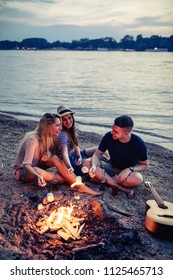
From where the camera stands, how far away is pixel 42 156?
14.4ft

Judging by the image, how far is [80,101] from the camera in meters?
15.7

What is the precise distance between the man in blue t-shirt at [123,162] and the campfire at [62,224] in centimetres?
82

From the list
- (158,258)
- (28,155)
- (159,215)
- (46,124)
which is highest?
(46,124)

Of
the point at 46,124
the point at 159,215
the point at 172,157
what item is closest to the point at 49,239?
the point at 159,215

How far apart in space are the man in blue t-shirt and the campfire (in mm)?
824

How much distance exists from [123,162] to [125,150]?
22 centimetres

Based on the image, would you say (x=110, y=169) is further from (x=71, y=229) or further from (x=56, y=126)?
Answer: (x=71, y=229)

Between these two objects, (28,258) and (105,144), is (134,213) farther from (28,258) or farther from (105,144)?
(28,258)

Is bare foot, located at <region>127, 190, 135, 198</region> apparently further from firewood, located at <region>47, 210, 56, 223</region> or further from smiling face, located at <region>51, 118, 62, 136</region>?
smiling face, located at <region>51, 118, 62, 136</region>

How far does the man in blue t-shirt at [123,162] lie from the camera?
4230 millimetres

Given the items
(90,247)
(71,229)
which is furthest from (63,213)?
(90,247)

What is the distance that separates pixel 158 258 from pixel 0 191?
2.21m

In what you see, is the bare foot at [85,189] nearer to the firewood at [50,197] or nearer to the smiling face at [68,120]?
the firewood at [50,197]

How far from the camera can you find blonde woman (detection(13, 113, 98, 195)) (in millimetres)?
4098
